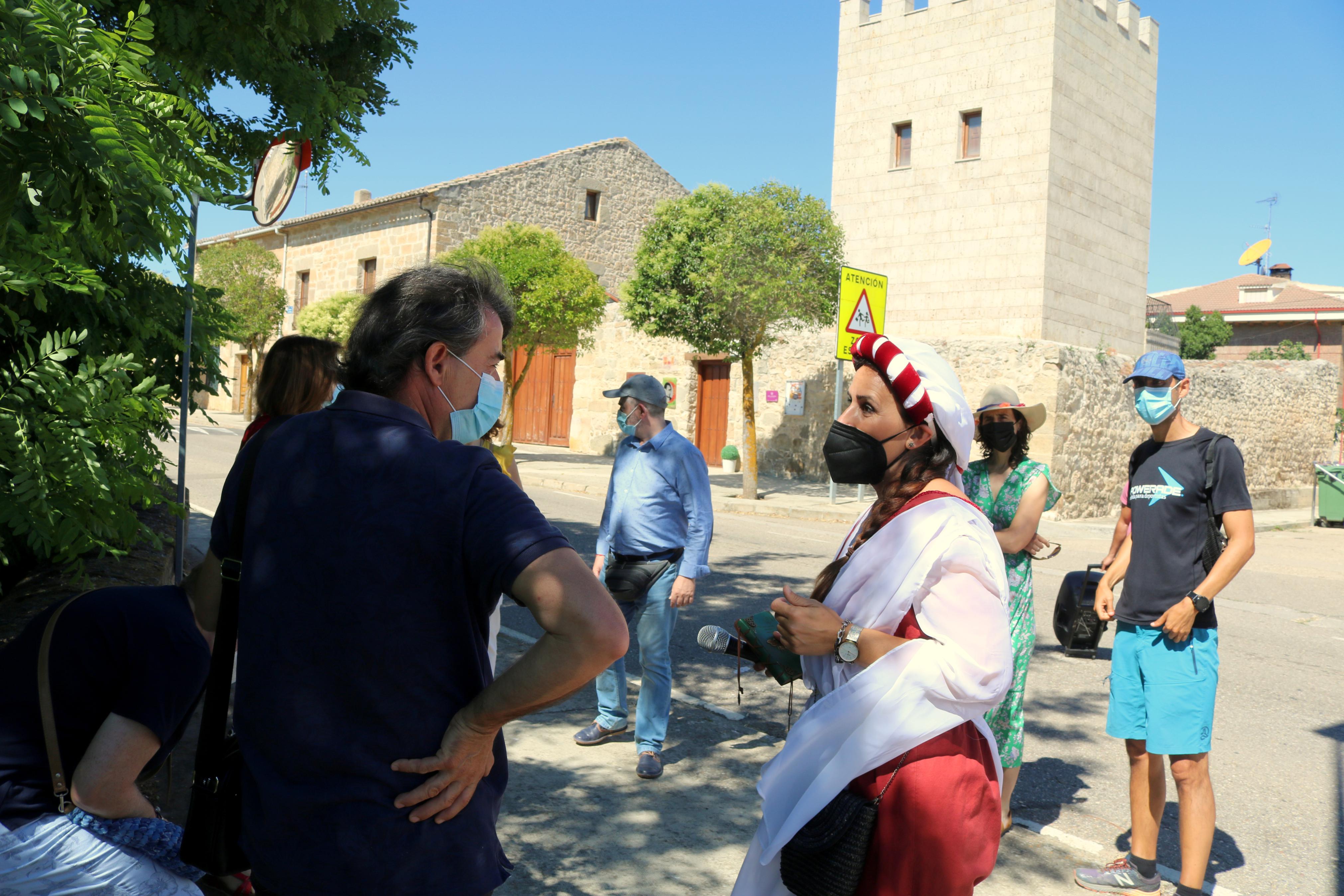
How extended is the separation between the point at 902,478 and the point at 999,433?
2.16 meters

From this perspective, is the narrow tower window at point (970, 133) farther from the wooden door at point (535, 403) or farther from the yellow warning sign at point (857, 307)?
the wooden door at point (535, 403)

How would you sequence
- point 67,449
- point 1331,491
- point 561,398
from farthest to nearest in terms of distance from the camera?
point 561,398
point 1331,491
point 67,449

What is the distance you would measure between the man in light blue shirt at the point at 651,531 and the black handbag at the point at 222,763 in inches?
117

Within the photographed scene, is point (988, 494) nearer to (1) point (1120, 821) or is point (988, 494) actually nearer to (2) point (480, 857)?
(1) point (1120, 821)

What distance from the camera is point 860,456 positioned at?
7.45ft

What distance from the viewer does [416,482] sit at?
1496mm

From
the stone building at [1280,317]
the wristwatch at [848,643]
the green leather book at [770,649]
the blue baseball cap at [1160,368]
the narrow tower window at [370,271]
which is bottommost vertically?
the green leather book at [770,649]

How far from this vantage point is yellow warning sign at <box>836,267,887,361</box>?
1438 centimetres

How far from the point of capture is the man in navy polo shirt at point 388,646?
1485mm

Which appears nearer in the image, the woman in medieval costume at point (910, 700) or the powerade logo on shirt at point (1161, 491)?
the woman in medieval costume at point (910, 700)

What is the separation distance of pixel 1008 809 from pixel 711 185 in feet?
50.1

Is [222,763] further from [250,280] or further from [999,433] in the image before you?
[250,280]

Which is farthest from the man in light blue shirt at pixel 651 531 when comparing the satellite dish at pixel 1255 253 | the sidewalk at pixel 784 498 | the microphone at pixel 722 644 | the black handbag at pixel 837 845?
the satellite dish at pixel 1255 253

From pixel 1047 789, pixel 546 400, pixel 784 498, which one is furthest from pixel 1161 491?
pixel 546 400
